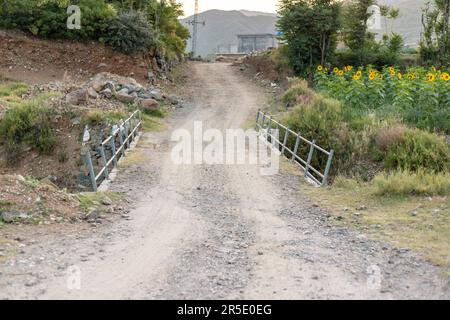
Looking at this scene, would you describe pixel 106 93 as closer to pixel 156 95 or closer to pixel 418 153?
pixel 156 95

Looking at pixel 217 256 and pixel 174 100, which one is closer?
pixel 217 256

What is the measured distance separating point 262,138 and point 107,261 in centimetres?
1302

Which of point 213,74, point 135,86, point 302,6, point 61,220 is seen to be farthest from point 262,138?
point 213,74

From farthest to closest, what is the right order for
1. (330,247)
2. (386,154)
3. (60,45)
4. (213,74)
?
(213,74), (60,45), (386,154), (330,247)

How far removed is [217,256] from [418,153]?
8393 millimetres

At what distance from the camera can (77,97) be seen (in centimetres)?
2106

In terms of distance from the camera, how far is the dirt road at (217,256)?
629 cm

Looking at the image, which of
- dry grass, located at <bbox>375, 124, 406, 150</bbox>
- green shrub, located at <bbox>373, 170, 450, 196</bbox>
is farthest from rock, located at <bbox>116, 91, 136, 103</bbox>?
green shrub, located at <bbox>373, 170, 450, 196</bbox>

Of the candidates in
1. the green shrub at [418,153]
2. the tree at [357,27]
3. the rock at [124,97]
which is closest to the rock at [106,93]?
the rock at [124,97]

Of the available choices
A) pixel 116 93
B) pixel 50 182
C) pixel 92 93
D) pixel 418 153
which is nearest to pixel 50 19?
pixel 116 93

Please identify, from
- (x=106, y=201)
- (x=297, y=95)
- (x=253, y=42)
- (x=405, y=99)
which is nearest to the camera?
(x=106, y=201)

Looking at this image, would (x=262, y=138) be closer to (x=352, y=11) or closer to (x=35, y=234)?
(x=35, y=234)

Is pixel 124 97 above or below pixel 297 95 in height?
below

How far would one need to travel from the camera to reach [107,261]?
23.9 feet
